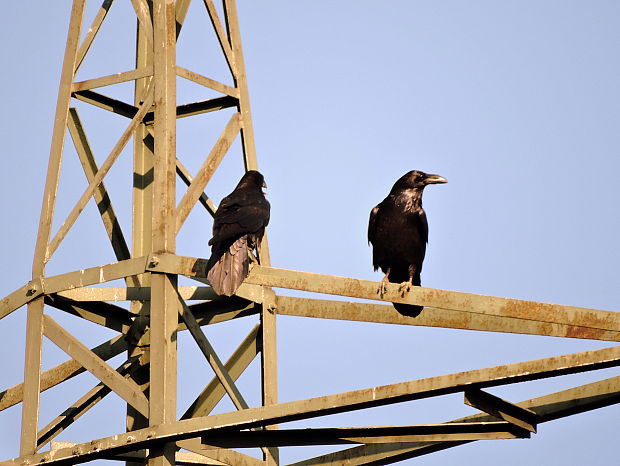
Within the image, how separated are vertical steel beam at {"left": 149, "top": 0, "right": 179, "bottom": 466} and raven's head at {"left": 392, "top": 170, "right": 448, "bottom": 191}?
2.70 meters

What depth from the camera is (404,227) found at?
Answer: 10.4 metres

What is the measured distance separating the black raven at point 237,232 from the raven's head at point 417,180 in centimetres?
144

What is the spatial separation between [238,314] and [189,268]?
1.47 metres

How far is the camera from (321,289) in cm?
696

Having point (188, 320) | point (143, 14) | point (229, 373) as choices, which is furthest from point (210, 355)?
point (143, 14)

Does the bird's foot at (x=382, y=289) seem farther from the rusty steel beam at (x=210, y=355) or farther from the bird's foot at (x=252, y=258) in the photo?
the bird's foot at (x=252, y=258)

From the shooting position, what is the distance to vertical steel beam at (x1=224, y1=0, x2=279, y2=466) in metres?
8.84

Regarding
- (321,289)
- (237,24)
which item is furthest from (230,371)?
(237,24)

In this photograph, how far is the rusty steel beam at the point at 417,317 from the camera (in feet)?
24.5

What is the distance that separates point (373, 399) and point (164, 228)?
7.89ft

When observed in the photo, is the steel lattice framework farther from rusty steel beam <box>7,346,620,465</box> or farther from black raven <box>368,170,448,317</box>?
black raven <box>368,170,448,317</box>

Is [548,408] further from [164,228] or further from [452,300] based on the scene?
[164,228]

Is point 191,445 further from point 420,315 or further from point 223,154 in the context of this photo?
point 223,154

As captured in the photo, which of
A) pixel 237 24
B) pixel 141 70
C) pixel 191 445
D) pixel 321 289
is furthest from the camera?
pixel 237 24
